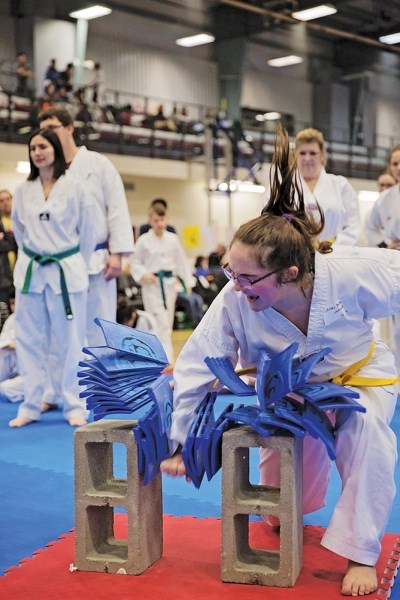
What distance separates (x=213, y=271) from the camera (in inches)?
463

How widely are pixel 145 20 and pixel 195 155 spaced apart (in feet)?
13.2

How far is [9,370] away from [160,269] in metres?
2.16

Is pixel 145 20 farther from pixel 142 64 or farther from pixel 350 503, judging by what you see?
pixel 350 503

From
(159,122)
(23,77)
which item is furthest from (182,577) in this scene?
(159,122)

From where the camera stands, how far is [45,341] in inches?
172

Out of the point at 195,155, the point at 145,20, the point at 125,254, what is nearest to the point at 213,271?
the point at 195,155

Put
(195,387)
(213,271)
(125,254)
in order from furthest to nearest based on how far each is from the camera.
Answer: (213,271) < (125,254) < (195,387)

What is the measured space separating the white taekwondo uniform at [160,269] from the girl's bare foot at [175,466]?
4.86 m

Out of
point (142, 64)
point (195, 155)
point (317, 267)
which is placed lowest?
point (317, 267)

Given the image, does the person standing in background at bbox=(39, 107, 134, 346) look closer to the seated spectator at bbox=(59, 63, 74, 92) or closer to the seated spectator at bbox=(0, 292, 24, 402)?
the seated spectator at bbox=(0, 292, 24, 402)

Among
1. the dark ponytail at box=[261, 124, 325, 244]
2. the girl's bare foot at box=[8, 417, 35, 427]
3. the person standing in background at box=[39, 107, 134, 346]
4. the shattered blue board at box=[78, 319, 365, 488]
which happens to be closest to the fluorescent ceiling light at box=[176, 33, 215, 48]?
the person standing in background at box=[39, 107, 134, 346]

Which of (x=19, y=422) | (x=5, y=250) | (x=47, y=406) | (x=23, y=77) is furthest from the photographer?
(x=23, y=77)

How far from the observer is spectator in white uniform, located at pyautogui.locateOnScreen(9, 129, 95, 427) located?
13.7 ft

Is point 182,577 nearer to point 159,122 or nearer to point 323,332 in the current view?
point 323,332
